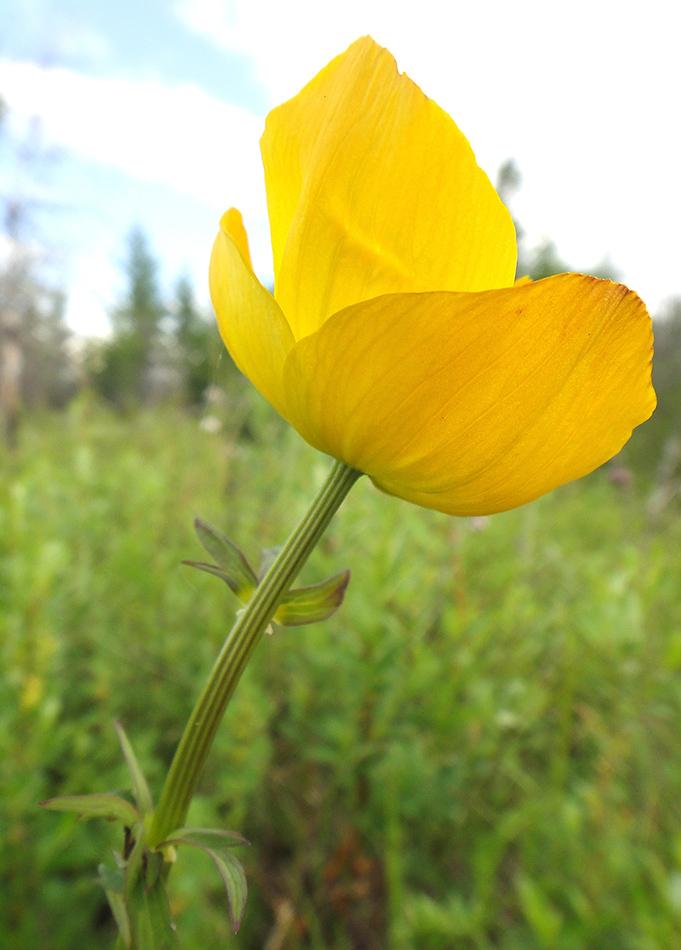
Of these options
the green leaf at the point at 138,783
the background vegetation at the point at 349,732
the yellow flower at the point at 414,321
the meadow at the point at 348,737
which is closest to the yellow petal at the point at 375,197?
the yellow flower at the point at 414,321

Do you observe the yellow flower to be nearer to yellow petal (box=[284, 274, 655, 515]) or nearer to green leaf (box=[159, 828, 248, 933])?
yellow petal (box=[284, 274, 655, 515])

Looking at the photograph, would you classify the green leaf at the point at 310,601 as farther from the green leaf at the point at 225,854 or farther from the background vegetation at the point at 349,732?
the background vegetation at the point at 349,732

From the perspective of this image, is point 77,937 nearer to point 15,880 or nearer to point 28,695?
point 15,880

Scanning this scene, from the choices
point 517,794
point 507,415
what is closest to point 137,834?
point 507,415

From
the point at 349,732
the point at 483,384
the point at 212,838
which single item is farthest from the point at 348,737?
the point at 483,384

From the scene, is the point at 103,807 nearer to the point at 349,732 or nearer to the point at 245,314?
the point at 245,314

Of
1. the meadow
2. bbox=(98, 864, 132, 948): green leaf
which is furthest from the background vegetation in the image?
→ bbox=(98, 864, 132, 948): green leaf
